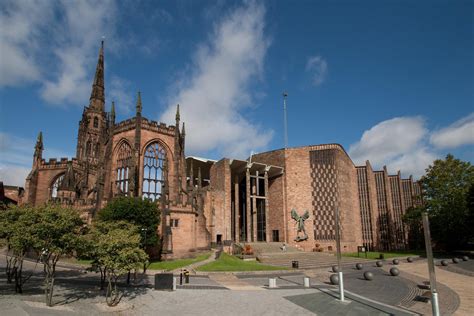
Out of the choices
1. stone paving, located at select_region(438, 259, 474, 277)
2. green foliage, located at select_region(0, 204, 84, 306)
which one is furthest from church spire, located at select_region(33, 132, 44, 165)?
stone paving, located at select_region(438, 259, 474, 277)

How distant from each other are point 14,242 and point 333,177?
154ft

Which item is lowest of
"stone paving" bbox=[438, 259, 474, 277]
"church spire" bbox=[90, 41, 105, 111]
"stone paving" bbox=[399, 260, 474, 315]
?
"stone paving" bbox=[438, 259, 474, 277]

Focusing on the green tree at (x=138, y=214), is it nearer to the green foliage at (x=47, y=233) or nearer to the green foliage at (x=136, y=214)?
the green foliage at (x=136, y=214)


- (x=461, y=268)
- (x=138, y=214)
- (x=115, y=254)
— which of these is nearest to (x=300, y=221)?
(x=461, y=268)

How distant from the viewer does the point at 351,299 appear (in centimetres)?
1580

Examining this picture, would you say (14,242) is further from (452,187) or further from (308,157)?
(452,187)

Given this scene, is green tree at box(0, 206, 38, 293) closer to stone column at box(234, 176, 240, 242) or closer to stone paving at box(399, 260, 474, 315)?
stone paving at box(399, 260, 474, 315)

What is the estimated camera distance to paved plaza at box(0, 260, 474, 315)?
1346 cm

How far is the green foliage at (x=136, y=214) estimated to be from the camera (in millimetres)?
29734

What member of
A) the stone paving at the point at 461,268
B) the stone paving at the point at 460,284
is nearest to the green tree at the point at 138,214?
the stone paving at the point at 460,284

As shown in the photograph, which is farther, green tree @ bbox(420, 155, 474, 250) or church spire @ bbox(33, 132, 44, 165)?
church spire @ bbox(33, 132, 44, 165)

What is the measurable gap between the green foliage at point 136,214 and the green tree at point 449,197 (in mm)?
37801

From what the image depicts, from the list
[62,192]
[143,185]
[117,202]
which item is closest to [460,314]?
[117,202]

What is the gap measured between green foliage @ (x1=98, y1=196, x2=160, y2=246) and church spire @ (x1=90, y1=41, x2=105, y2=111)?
39.3 m
